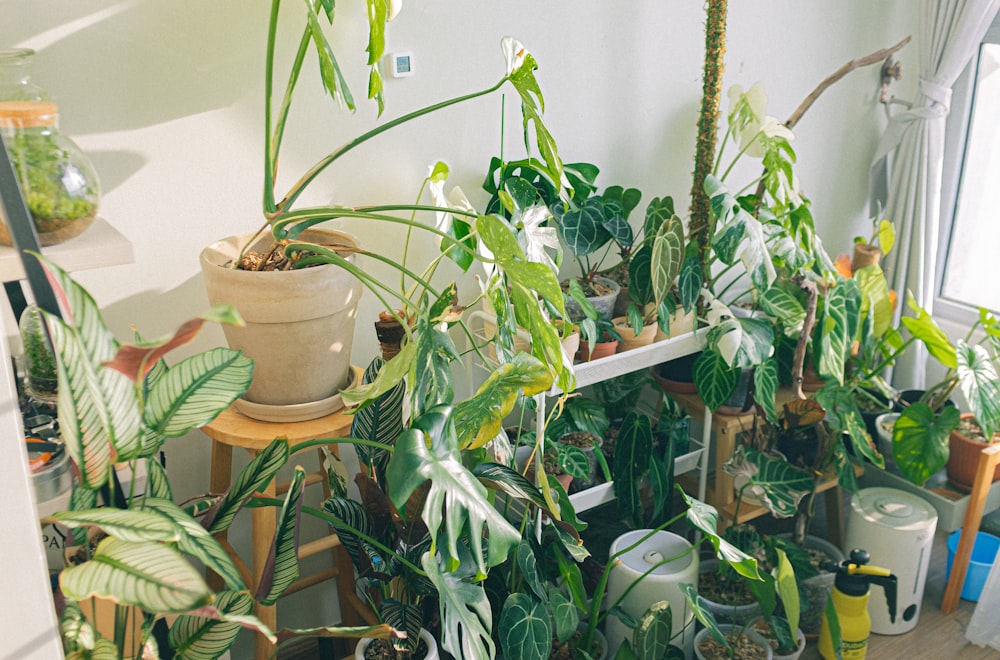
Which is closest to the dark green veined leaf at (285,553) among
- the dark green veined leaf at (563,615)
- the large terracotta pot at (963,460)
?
the dark green veined leaf at (563,615)

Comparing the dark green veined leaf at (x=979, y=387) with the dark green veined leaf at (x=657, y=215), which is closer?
the dark green veined leaf at (x=657, y=215)

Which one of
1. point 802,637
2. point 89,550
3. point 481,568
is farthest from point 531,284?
point 802,637

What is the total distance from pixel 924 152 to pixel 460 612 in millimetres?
2185

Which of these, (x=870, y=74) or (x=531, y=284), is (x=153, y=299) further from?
(x=870, y=74)

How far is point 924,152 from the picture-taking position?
273 cm

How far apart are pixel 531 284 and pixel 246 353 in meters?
0.54

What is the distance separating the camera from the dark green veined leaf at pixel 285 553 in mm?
1184

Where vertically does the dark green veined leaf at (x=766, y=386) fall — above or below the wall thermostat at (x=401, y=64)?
below

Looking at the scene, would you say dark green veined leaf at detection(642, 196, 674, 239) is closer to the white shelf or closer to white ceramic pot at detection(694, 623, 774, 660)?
white ceramic pot at detection(694, 623, 774, 660)

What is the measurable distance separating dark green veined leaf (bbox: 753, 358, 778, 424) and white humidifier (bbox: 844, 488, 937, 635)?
0.45 meters

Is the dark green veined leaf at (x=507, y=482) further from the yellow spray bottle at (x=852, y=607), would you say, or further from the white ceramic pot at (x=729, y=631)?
the yellow spray bottle at (x=852, y=607)

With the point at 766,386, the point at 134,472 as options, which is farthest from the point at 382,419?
the point at 766,386

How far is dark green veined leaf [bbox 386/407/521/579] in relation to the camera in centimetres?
114

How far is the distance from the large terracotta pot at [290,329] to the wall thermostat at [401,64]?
488 millimetres
